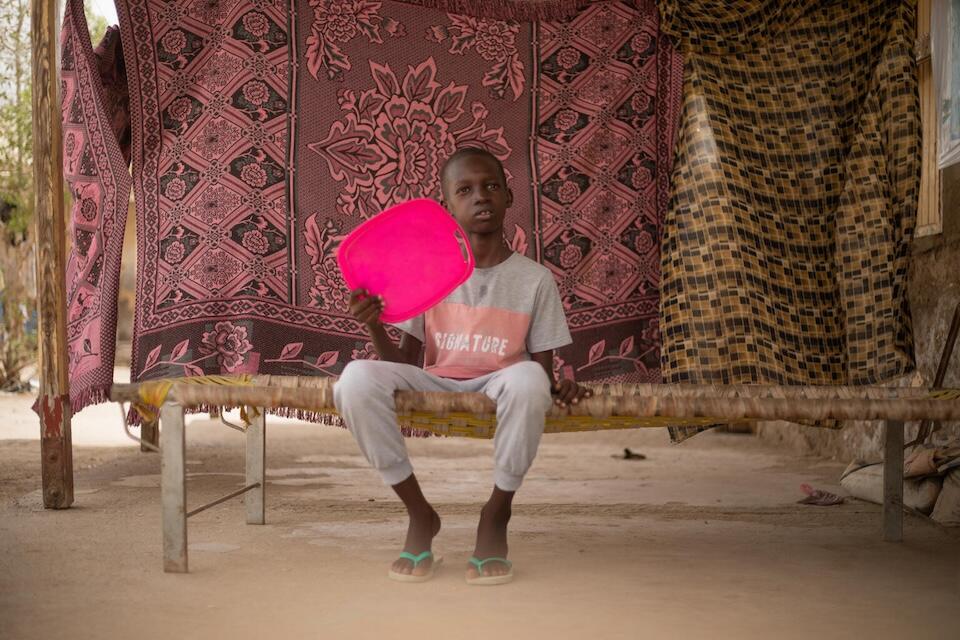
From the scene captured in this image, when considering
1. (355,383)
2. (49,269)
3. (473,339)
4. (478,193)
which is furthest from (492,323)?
(49,269)

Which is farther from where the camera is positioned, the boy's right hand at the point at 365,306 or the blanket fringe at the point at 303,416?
the blanket fringe at the point at 303,416

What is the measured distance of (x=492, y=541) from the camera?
8.49 ft

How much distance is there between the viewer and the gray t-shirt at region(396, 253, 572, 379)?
2.93 m

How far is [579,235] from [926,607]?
1.94m

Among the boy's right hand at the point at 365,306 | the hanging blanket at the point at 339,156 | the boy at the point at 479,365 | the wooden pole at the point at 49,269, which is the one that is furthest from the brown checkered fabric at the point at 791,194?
the wooden pole at the point at 49,269

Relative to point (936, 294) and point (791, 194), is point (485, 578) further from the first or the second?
point (936, 294)

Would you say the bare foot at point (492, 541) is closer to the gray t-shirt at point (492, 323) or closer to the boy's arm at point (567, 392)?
the boy's arm at point (567, 392)

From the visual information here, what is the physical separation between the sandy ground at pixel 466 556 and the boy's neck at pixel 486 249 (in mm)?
908

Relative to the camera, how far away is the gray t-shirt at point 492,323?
293 centimetres

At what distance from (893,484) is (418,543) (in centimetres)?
170

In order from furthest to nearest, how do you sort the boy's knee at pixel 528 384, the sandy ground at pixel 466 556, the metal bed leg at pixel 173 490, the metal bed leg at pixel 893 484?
the metal bed leg at pixel 893 484
the metal bed leg at pixel 173 490
the boy's knee at pixel 528 384
the sandy ground at pixel 466 556

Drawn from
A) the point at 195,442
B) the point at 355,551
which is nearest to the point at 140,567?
the point at 355,551

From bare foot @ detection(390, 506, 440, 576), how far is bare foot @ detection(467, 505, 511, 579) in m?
0.13

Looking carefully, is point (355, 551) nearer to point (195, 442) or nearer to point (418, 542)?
point (418, 542)
